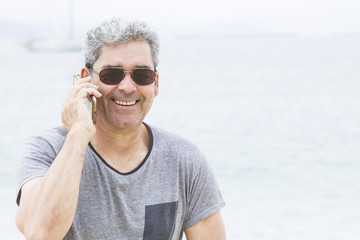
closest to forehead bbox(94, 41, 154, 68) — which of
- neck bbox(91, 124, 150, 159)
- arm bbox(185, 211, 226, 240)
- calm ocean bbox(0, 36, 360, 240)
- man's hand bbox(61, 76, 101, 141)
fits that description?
man's hand bbox(61, 76, 101, 141)

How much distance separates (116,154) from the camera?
91.0 inches

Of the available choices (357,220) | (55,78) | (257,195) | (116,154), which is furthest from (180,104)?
(116,154)


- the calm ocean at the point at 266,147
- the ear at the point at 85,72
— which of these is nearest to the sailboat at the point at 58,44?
the calm ocean at the point at 266,147

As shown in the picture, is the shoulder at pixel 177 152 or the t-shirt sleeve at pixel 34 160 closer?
the t-shirt sleeve at pixel 34 160

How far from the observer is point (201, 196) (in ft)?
7.68

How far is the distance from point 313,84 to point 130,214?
3222 centimetres

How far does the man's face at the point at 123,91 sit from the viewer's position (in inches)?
87.4

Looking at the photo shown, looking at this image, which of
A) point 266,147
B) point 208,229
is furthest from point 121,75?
point 266,147

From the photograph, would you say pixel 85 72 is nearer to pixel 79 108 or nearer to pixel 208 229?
pixel 79 108

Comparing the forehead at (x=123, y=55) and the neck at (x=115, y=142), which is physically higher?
the forehead at (x=123, y=55)

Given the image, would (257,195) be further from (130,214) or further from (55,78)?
(55,78)

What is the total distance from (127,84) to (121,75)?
5 centimetres

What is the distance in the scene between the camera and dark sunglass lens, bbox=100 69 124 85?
7.23 feet

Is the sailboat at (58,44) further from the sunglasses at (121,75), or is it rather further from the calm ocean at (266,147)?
the sunglasses at (121,75)
